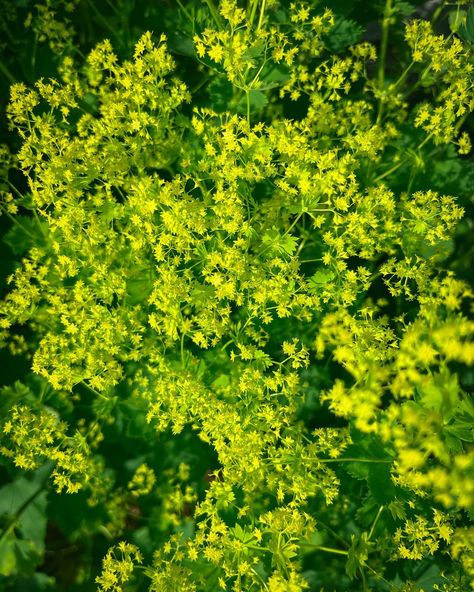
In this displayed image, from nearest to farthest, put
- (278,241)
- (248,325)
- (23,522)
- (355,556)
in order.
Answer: (355,556) < (278,241) < (248,325) < (23,522)

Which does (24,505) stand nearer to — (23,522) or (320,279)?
(23,522)

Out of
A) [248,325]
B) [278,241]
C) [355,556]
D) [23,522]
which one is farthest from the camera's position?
[23,522]

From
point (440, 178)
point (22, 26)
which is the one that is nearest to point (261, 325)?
point (440, 178)

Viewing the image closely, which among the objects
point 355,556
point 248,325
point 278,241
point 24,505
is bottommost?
point 355,556

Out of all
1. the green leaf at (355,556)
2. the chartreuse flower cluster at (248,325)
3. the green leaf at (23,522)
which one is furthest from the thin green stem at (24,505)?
the green leaf at (355,556)

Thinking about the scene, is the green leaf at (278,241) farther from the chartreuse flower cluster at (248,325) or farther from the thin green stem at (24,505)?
the thin green stem at (24,505)

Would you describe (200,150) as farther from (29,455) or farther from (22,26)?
(29,455)

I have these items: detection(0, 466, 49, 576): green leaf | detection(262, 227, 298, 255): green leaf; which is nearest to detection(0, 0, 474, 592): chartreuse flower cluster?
detection(262, 227, 298, 255): green leaf

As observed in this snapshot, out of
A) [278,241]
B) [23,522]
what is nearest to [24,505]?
[23,522]
